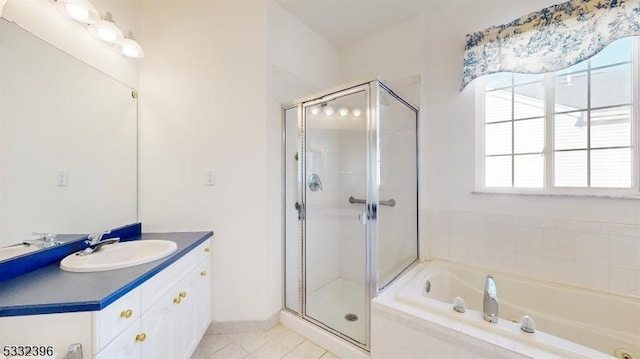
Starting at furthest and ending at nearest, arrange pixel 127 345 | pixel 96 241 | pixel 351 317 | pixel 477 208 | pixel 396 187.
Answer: pixel 396 187
pixel 477 208
pixel 351 317
pixel 96 241
pixel 127 345

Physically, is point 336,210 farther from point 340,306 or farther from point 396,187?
point 340,306

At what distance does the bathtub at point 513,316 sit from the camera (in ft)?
3.56

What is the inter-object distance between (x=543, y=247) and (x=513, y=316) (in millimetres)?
524

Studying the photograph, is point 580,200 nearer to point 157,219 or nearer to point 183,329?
point 183,329

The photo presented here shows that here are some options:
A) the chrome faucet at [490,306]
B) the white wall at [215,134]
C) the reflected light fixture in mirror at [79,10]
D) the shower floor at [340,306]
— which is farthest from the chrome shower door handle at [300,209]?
the reflected light fixture in mirror at [79,10]

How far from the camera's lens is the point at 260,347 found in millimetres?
1748

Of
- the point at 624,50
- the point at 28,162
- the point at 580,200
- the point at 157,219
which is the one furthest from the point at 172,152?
the point at 624,50

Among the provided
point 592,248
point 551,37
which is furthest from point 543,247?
point 551,37

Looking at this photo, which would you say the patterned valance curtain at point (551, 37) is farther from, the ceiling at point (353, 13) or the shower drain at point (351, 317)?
the shower drain at point (351, 317)

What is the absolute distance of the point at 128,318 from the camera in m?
1.01

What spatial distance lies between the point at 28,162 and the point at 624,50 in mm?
3384

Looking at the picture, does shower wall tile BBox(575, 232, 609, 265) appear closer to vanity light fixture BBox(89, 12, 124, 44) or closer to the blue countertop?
the blue countertop

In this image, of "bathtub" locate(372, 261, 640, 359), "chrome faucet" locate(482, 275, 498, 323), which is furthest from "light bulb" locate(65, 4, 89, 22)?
"chrome faucet" locate(482, 275, 498, 323)

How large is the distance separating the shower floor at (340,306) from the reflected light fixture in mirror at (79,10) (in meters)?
2.36
